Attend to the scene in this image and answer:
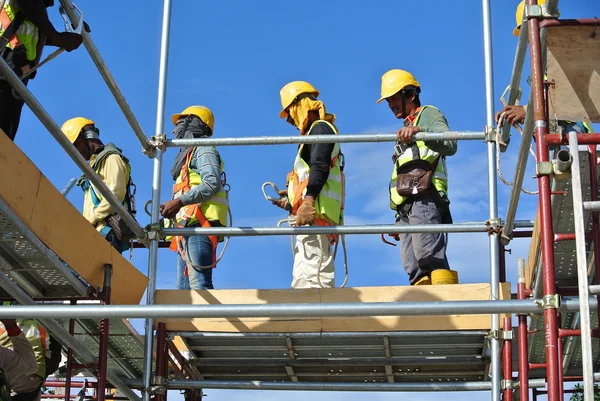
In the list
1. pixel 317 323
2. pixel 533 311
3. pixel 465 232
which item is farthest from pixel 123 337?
pixel 533 311

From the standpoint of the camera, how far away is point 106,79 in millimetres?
7031

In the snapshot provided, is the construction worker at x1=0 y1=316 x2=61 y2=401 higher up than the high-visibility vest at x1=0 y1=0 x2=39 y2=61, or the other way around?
the high-visibility vest at x1=0 y1=0 x2=39 y2=61

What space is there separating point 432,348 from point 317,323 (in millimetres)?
946

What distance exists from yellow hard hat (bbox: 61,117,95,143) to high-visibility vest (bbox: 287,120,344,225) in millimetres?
2115

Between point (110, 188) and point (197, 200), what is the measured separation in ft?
2.57

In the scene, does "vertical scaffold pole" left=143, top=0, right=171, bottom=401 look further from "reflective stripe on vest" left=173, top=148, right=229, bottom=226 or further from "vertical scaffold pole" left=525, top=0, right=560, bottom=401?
"vertical scaffold pole" left=525, top=0, right=560, bottom=401

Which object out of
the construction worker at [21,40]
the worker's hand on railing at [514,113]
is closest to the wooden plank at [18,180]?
the construction worker at [21,40]

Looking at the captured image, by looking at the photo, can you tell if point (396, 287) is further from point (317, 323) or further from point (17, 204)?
point (17, 204)

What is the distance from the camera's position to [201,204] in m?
9.44

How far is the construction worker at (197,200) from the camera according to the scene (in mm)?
9047

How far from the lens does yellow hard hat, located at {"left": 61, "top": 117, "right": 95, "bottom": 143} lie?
985 centimetres

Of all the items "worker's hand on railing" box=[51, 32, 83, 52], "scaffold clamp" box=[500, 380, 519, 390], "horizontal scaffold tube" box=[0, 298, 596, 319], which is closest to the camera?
"horizontal scaffold tube" box=[0, 298, 596, 319]

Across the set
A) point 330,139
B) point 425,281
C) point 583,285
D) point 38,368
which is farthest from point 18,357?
point 583,285

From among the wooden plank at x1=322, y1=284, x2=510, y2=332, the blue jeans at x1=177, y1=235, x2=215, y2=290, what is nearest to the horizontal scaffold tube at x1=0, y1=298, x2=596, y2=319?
the wooden plank at x1=322, y1=284, x2=510, y2=332
